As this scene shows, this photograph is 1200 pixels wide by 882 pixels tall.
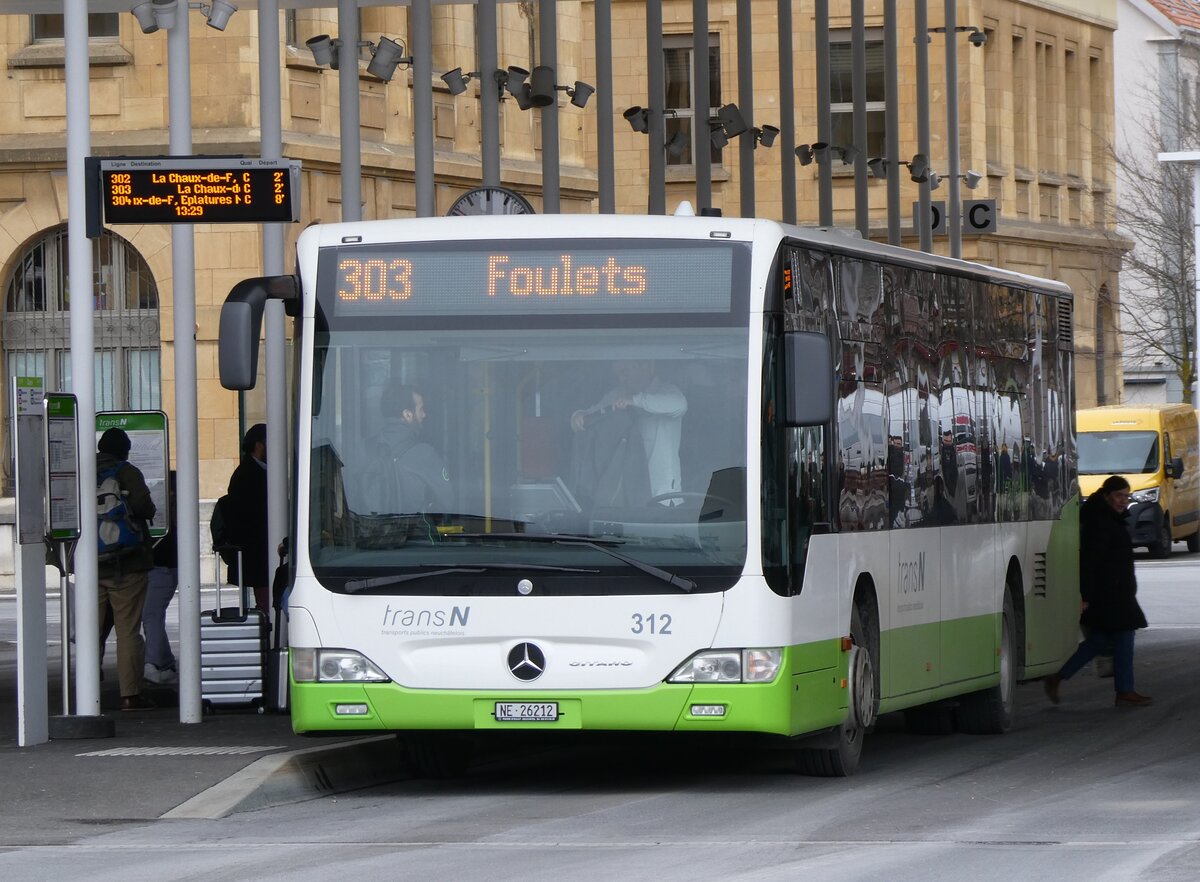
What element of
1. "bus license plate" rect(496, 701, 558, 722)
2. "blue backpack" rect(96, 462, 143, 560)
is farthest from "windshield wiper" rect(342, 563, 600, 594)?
"blue backpack" rect(96, 462, 143, 560)

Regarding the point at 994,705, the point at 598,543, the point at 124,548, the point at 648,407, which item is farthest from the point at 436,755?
the point at 124,548

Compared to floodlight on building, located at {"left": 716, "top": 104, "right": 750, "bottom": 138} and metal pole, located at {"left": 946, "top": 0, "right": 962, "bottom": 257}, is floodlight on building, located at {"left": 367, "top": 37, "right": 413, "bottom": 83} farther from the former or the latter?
metal pole, located at {"left": 946, "top": 0, "right": 962, "bottom": 257}

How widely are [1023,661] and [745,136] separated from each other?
12410 mm

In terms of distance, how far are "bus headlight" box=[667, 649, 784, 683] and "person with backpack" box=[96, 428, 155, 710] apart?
655cm

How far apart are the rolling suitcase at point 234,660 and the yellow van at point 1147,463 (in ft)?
82.0

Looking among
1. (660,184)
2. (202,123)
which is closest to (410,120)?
(202,123)

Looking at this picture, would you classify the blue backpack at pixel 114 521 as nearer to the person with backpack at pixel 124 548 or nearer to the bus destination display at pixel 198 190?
the person with backpack at pixel 124 548

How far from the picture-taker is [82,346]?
15.8 meters

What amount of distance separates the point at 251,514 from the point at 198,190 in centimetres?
378

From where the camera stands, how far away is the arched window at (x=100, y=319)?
3700cm

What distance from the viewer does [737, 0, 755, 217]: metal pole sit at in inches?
1172

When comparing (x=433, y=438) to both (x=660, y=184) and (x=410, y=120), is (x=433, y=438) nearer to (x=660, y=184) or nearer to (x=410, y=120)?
(x=660, y=184)

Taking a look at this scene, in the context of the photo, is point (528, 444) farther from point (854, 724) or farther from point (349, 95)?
point (349, 95)

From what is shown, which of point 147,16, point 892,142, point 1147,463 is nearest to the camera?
point 147,16
